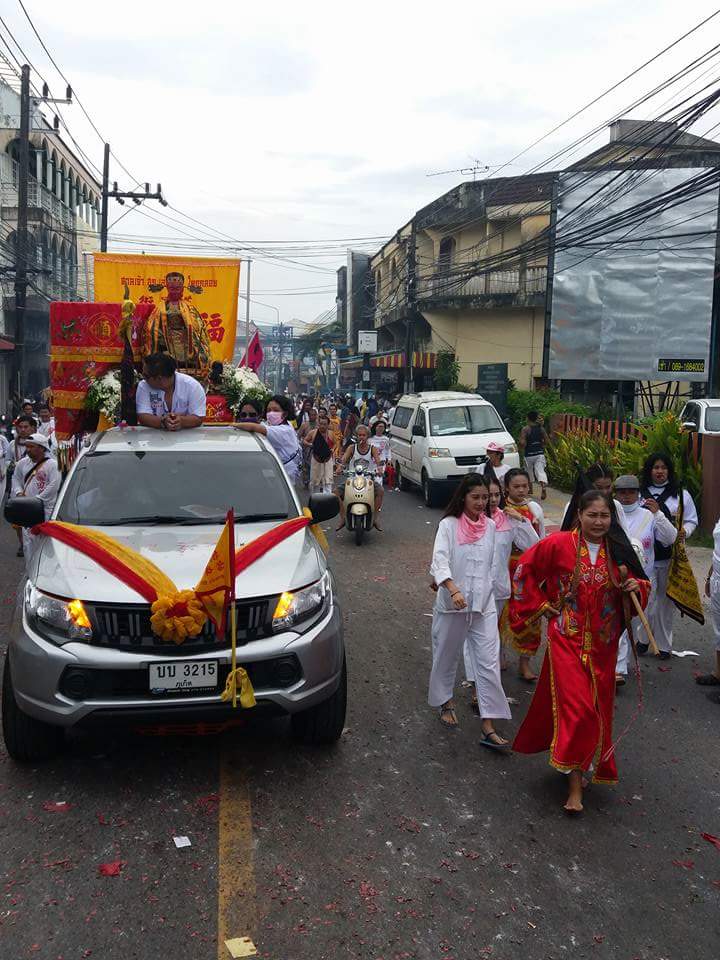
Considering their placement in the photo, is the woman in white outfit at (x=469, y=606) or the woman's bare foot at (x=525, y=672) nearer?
the woman in white outfit at (x=469, y=606)

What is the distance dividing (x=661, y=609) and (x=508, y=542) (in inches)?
73.3

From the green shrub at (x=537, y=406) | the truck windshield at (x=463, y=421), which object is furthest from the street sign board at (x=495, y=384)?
the truck windshield at (x=463, y=421)

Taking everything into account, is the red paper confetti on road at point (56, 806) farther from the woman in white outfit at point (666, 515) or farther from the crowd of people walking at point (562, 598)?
the woman in white outfit at point (666, 515)

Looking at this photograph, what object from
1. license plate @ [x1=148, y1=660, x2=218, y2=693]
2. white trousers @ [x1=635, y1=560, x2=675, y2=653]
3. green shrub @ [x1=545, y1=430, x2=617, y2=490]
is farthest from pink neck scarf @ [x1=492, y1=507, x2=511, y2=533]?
green shrub @ [x1=545, y1=430, x2=617, y2=490]

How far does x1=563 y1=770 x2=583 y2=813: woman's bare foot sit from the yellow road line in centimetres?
160

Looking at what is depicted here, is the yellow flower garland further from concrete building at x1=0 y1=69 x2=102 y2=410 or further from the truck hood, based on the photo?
concrete building at x1=0 y1=69 x2=102 y2=410

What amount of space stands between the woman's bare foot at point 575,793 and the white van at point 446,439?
11576 mm

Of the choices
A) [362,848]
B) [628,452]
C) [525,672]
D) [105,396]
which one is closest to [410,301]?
[628,452]

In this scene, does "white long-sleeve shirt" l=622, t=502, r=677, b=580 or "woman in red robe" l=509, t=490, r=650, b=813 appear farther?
"white long-sleeve shirt" l=622, t=502, r=677, b=580

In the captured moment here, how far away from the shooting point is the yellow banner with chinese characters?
1109 centimetres

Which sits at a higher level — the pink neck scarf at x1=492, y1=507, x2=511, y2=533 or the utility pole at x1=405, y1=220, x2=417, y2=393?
the utility pole at x1=405, y1=220, x2=417, y2=393

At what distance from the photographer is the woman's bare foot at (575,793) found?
4684mm

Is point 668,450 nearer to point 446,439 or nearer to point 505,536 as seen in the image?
point 446,439

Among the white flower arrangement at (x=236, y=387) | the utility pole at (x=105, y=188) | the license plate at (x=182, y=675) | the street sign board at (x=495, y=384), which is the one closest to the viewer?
the license plate at (x=182, y=675)
